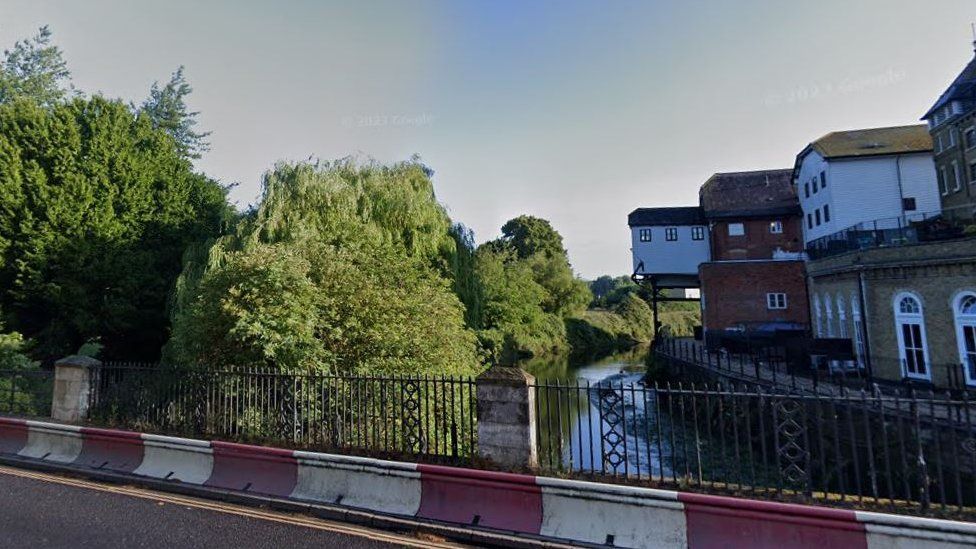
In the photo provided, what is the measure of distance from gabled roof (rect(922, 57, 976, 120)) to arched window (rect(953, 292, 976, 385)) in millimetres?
18714

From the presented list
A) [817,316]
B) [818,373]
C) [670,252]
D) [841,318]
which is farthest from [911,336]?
[670,252]

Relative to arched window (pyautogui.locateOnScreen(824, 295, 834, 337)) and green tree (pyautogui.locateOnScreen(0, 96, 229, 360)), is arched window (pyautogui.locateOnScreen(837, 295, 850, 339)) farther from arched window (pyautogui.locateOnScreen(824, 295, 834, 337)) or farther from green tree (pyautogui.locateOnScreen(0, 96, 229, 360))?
green tree (pyautogui.locateOnScreen(0, 96, 229, 360))

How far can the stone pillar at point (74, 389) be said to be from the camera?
920 centimetres

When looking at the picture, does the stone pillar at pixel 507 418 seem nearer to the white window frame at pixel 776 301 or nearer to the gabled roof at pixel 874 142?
the white window frame at pixel 776 301

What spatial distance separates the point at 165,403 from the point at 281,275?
120 inches

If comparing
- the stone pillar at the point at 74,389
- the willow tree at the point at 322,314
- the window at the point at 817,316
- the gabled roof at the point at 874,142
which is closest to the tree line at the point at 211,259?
A: the willow tree at the point at 322,314

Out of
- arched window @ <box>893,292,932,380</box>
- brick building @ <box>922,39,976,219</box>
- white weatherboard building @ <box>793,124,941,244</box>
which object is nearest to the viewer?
arched window @ <box>893,292,932,380</box>

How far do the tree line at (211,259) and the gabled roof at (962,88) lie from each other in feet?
90.7

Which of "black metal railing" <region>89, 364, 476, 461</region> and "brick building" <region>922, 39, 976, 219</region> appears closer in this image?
"black metal railing" <region>89, 364, 476, 461</region>

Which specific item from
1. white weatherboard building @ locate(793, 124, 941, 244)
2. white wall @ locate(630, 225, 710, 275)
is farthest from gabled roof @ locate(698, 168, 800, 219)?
white weatherboard building @ locate(793, 124, 941, 244)

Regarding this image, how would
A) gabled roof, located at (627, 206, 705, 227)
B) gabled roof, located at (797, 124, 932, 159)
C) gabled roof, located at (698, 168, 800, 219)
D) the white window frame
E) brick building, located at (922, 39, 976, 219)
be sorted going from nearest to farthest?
brick building, located at (922, 39, 976, 219) < gabled roof, located at (797, 124, 932, 159) < the white window frame < gabled roof, located at (698, 168, 800, 219) < gabled roof, located at (627, 206, 705, 227)

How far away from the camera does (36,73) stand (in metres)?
30.8

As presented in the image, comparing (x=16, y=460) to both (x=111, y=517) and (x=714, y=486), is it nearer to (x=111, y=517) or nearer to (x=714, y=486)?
(x=111, y=517)

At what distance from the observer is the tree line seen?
9.05m
